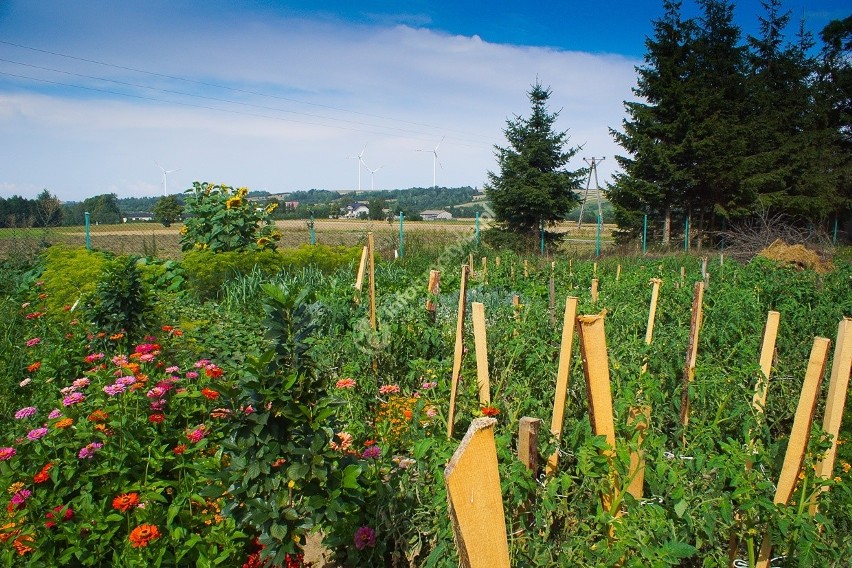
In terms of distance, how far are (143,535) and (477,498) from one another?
5.09 ft

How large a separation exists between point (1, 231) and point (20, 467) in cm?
1560

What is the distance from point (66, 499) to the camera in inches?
90.0

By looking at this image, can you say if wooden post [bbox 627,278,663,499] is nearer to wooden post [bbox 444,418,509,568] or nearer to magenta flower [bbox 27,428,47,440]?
wooden post [bbox 444,418,509,568]

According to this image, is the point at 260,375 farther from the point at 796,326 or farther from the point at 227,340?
the point at 796,326

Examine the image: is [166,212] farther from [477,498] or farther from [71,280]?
[477,498]

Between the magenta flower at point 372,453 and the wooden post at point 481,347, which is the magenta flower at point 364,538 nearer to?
the magenta flower at point 372,453

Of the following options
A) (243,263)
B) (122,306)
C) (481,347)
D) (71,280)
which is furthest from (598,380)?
(243,263)

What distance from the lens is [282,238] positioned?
17.9 metres

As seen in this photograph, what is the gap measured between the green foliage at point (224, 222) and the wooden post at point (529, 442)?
8084 mm

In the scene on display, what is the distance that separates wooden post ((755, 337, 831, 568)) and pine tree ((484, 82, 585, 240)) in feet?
51.8

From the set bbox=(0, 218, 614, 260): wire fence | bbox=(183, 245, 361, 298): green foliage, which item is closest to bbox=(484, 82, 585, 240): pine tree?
bbox=(0, 218, 614, 260): wire fence

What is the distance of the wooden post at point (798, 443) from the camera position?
7.02ft

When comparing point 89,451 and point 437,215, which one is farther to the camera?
point 437,215

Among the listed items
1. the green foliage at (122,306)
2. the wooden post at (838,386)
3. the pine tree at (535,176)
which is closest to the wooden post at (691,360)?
the wooden post at (838,386)
